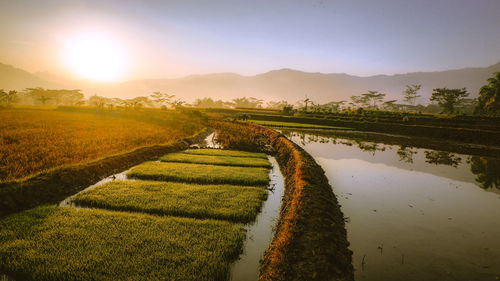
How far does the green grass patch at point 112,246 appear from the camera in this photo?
424 centimetres

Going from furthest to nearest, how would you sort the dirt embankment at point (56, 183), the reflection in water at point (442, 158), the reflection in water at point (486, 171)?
the reflection in water at point (442, 158)
the reflection in water at point (486, 171)
the dirt embankment at point (56, 183)

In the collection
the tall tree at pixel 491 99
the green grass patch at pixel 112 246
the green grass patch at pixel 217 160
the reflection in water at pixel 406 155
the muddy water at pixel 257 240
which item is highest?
the tall tree at pixel 491 99

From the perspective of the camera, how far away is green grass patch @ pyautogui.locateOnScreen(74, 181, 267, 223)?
699 cm

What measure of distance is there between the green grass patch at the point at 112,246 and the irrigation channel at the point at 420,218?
10.3 ft

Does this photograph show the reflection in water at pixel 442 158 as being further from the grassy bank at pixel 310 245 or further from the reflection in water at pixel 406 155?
the grassy bank at pixel 310 245

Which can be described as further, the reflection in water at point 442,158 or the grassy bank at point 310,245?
the reflection in water at point 442,158

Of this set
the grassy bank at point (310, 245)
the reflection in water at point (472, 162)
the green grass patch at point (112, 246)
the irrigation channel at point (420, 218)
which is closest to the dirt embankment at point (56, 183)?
the green grass patch at point (112, 246)

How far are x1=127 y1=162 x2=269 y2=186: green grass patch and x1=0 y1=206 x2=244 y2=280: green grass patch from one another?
12.5 ft

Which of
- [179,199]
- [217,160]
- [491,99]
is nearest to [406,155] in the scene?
[217,160]

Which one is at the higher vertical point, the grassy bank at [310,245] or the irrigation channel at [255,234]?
the grassy bank at [310,245]

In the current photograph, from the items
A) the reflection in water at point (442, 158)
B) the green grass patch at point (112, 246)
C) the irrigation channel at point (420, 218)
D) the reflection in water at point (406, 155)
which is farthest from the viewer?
the reflection in water at point (406, 155)

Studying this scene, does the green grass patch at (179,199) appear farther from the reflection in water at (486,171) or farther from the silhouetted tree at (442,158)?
the silhouetted tree at (442,158)

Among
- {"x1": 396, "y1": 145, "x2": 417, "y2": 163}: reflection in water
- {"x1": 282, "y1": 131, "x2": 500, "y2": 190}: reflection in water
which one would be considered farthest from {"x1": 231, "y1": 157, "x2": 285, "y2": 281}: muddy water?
{"x1": 396, "y1": 145, "x2": 417, "y2": 163}: reflection in water

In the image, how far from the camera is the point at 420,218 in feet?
23.3
